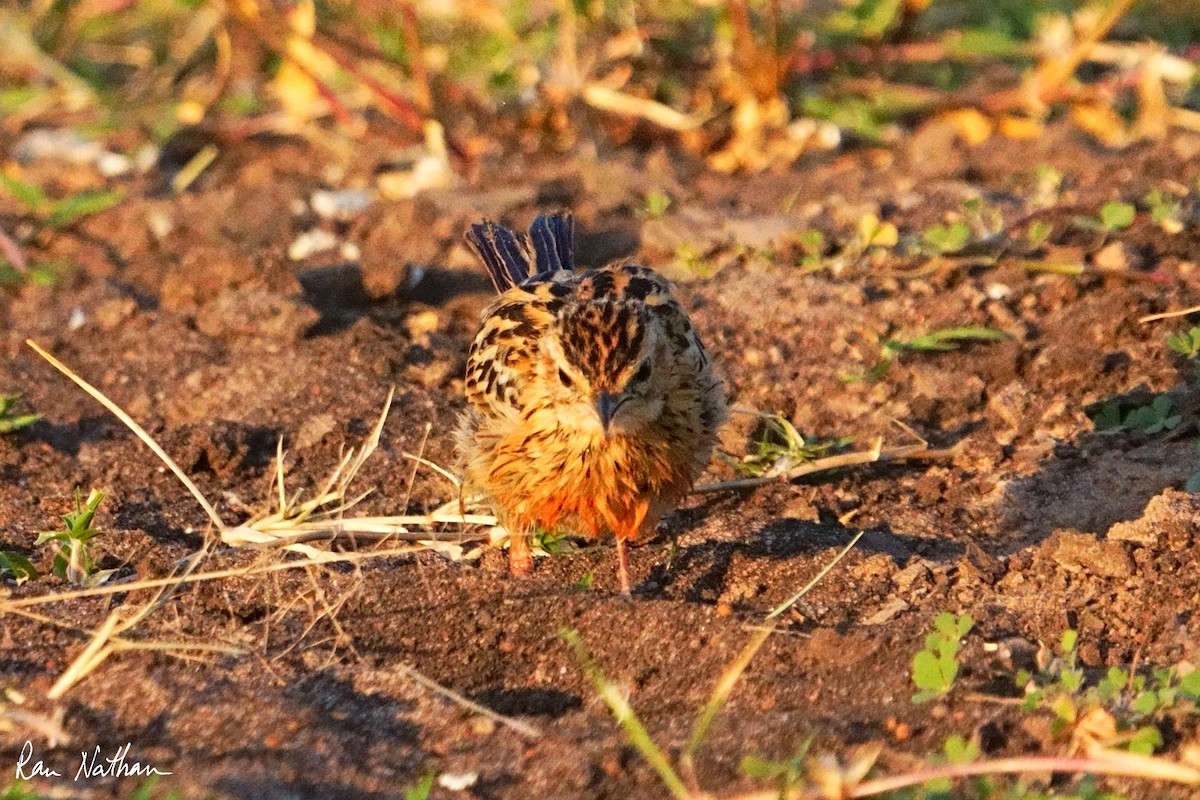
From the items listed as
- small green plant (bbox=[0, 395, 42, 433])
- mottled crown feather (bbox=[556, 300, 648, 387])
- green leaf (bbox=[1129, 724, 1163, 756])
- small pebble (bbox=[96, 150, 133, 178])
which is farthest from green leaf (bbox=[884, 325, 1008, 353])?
small pebble (bbox=[96, 150, 133, 178])

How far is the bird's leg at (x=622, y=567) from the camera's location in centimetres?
554

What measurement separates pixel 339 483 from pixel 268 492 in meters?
0.27

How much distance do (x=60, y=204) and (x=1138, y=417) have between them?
5872mm

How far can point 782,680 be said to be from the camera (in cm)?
485

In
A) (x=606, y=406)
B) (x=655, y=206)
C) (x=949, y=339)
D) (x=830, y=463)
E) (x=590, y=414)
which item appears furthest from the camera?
(x=655, y=206)

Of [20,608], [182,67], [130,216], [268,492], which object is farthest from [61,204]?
[20,608]

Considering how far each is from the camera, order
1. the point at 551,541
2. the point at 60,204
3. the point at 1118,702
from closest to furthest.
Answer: the point at 1118,702
the point at 551,541
the point at 60,204

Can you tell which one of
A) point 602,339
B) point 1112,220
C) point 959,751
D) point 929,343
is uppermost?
point 602,339

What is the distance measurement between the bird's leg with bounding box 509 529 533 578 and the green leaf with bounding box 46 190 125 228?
4.18m

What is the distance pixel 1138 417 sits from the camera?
6.39 meters

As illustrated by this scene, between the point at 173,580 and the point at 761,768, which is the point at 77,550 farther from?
the point at 761,768

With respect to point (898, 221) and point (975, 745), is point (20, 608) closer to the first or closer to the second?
point (975, 745)

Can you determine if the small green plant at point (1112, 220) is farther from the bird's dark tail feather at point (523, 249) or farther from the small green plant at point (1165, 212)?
the bird's dark tail feather at point (523, 249)
